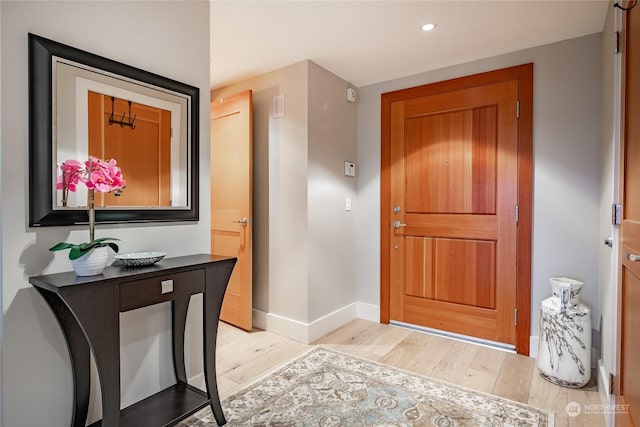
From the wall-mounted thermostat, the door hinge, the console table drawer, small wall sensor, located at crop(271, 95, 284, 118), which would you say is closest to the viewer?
the console table drawer

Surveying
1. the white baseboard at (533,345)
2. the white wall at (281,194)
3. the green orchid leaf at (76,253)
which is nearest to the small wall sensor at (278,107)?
the white wall at (281,194)

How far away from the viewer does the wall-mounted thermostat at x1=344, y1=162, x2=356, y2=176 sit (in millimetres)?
3254

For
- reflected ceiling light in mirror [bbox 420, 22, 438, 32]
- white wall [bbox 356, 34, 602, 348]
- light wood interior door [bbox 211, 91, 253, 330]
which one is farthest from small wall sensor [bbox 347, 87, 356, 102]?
white wall [bbox 356, 34, 602, 348]

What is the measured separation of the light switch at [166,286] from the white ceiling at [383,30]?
1.60 meters

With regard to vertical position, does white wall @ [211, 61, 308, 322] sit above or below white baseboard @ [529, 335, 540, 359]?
above

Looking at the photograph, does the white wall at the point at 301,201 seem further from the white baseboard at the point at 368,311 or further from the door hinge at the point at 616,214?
the door hinge at the point at 616,214

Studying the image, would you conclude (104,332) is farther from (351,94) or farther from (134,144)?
(351,94)

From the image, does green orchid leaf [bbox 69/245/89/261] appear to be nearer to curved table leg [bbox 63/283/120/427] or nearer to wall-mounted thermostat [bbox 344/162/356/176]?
curved table leg [bbox 63/283/120/427]

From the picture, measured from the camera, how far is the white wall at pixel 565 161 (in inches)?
92.6

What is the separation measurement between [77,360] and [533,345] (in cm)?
283

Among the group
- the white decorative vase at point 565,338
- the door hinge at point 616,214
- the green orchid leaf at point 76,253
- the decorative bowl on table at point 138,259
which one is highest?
the door hinge at point 616,214

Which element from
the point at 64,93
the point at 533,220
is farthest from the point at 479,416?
the point at 64,93

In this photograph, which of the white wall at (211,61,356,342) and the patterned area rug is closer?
the patterned area rug

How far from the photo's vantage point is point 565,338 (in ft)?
6.97
